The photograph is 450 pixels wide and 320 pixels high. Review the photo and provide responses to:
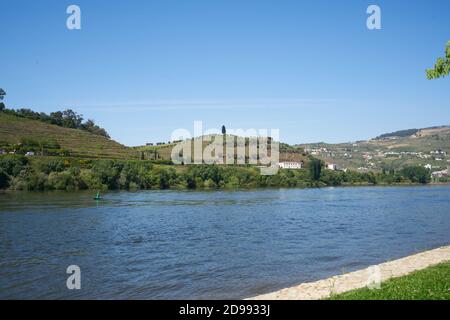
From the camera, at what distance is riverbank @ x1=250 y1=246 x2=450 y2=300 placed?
53.7 feet

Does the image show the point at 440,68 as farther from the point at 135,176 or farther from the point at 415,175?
the point at 415,175

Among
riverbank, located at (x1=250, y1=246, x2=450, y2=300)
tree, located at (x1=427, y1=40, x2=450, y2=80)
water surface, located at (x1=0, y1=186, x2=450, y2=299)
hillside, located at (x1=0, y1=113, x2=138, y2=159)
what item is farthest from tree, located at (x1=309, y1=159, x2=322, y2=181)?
tree, located at (x1=427, y1=40, x2=450, y2=80)

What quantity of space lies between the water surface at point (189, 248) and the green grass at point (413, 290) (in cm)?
590

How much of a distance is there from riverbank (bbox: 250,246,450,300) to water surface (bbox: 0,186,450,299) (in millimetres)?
1945

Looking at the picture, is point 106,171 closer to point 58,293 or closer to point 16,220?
point 16,220

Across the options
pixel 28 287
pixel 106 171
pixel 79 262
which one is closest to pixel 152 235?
pixel 79 262

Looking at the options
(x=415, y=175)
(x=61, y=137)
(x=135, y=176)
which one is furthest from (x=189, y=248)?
(x=415, y=175)

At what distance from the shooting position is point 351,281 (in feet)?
60.9

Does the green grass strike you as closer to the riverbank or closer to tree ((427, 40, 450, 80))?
the riverbank

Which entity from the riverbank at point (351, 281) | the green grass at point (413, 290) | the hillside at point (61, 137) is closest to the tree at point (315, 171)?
the hillside at point (61, 137)

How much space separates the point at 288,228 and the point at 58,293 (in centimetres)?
2611

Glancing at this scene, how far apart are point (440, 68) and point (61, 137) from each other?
148115mm

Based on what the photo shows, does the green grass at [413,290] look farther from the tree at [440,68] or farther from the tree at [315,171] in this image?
the tree at [315,171]

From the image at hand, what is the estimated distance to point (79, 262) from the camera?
1006 inches
